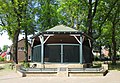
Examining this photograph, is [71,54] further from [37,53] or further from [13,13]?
[13,13]

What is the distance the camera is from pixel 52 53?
3122cm

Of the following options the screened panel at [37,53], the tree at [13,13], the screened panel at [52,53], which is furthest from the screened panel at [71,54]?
the tree at [13,13]

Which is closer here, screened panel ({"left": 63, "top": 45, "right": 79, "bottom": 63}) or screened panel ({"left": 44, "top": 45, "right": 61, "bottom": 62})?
screened panel ({"left": 63, "top": 45, "right": 79, "bottom": 63})

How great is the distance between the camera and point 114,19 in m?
46.2

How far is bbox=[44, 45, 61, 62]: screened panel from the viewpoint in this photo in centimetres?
3114

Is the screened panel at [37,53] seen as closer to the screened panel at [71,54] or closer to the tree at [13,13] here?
the screened panel at [71,54]

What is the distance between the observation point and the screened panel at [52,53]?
31141mm

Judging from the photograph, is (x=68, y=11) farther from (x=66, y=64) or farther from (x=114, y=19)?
(x=66, y=64)

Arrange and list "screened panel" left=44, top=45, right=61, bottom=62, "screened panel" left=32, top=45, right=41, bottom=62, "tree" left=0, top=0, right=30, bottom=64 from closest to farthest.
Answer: "screened panel" left=44, top=45, right=61, bottom=62, "screened panel" left=32, top=45, right=41, bottom=62, "tree" left=0, top=0, right=30, bottom=64

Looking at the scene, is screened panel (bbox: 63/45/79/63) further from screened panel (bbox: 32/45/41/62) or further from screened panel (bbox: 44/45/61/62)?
screened panel (bbox: 32/45/41/62)

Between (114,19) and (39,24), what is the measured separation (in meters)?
12.9

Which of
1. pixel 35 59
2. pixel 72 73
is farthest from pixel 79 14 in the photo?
pixel 72 73

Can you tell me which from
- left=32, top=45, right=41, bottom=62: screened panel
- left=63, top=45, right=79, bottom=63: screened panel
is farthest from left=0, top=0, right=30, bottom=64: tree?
left=63, top=45, right=79, bottom=63: screened panel

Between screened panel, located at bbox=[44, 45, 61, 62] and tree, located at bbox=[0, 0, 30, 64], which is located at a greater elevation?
tree, located at bbox=[0, 0, 30, 64]
